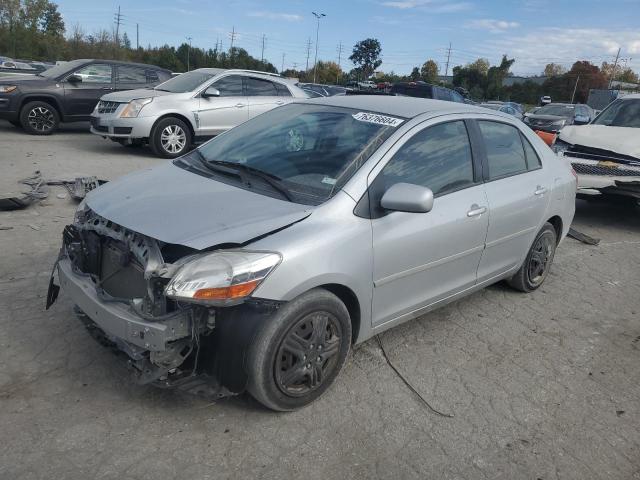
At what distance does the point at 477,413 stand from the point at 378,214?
49.9 inches

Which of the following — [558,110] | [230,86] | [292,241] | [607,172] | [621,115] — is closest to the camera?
[292,241]

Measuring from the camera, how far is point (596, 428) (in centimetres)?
303

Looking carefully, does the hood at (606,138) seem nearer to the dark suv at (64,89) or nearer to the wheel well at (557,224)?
the wheel well at (557,224)

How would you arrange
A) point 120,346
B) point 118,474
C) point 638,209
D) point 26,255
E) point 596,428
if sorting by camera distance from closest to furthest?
point 118,474 → point 120,346 → point 596,428 → point 26,255 → point 638,209

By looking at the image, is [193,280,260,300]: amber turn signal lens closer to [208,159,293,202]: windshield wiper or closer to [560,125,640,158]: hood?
[208,159,293,202]: windshield wiper

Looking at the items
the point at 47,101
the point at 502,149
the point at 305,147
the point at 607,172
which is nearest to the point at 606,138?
the point at 607,172

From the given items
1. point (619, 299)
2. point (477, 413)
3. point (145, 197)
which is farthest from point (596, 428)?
point (145, 197)

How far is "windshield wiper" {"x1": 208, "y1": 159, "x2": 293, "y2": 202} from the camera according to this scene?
10.4ft

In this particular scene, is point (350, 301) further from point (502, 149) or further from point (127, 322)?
point (502, 149)

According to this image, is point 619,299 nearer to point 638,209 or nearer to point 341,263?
point 341,263

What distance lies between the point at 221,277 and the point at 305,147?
134 centimetres

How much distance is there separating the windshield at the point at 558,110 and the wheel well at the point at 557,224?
51.9 ft

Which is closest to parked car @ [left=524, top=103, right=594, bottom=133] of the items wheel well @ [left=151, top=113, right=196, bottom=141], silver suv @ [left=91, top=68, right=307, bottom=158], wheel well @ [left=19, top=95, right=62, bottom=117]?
silver suv @ [left=91, top=68, right=307, bottom=158]

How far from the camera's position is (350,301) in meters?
3.13
